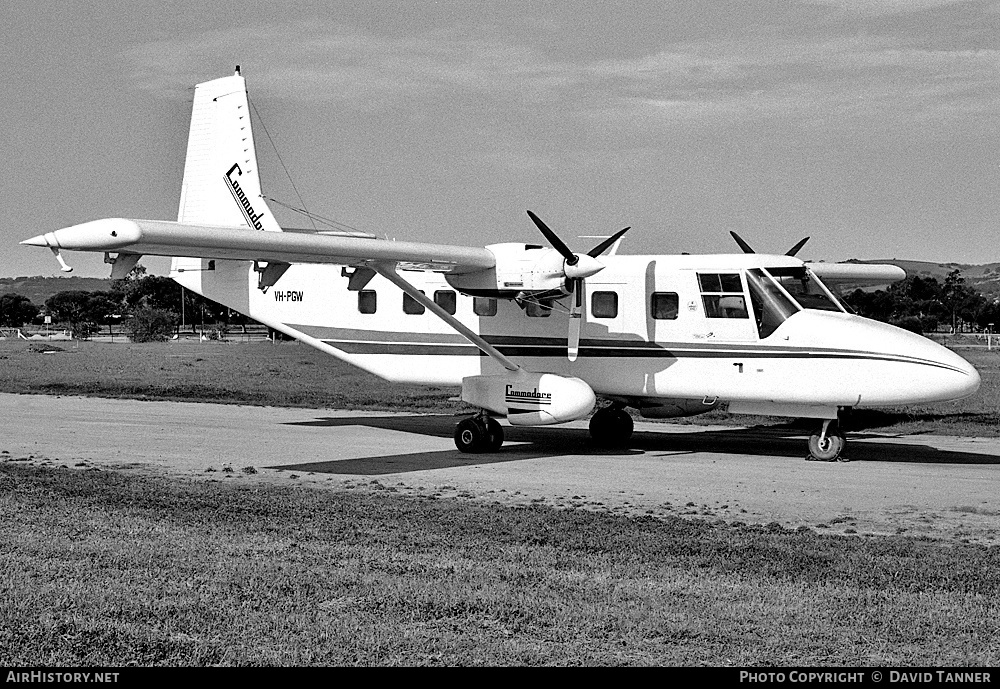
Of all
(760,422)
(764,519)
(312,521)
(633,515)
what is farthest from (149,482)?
(760,422)

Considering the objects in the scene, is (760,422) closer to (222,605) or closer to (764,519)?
(764,519)

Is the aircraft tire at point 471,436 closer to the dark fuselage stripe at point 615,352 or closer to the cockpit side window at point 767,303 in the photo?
the dark fuselage stripe at point 615,352


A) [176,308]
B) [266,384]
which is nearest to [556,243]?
[266,384]

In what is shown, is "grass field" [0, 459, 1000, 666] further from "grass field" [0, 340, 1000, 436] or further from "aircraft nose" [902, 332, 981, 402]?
"grass field" [0, 340, 1000, 436]

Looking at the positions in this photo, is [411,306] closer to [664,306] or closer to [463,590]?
[664,306]

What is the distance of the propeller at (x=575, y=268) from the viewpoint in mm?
17625

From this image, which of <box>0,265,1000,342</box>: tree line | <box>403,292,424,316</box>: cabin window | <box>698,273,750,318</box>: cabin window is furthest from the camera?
<box>0,265,1000,342</box>: tree line

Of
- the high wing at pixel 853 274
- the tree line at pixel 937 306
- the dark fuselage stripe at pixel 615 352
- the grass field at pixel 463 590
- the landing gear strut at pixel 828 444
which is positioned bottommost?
the grass field at pixel 463 590

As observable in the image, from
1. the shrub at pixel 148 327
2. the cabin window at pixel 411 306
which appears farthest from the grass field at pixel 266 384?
the shrub at pixel 148 327

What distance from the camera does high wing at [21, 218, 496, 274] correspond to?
43.8ft

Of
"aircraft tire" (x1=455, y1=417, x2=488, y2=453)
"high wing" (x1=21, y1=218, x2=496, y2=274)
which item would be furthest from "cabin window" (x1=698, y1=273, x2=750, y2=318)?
"aircraft tire" (x1=455, y1=417, x2=488, y2=453)

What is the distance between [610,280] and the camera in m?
18.8

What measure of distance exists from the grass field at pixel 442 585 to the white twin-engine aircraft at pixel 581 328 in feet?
15.7

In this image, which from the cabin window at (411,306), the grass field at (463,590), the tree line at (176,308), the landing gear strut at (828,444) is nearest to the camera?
the grass field at (463,590)
